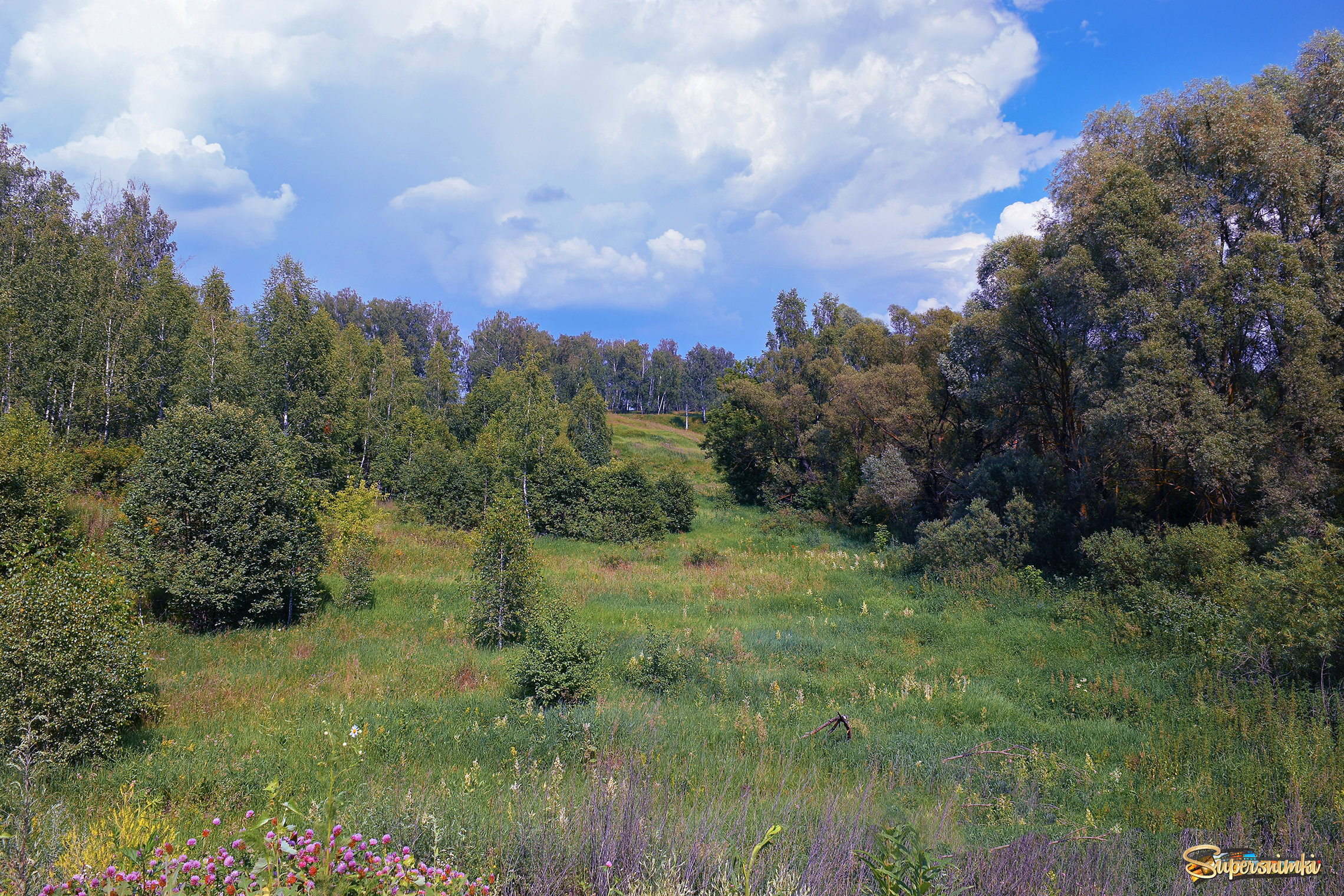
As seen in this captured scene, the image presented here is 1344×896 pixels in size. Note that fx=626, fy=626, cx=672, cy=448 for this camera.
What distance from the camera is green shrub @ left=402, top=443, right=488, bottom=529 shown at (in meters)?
27.9

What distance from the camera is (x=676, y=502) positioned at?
103 feet

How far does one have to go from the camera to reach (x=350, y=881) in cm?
284

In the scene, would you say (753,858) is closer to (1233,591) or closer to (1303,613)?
(1303,613)

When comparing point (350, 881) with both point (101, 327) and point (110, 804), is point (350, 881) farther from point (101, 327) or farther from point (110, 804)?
point (101, 327)

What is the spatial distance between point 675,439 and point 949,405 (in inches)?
2082

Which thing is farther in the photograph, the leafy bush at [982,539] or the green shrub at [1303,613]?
the leafy bush at [982,539]

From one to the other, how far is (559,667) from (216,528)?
870cm

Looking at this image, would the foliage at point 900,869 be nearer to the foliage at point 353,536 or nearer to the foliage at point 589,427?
the foliage at point 353,536

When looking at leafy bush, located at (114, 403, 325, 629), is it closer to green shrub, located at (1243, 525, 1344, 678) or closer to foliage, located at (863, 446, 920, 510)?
green shrub, located at (1243, 525, 1344, 678)

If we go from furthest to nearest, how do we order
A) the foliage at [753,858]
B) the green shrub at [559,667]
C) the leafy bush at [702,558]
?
the leafy bush at [702,558] → the green shrub at [559,667] → the foliage at [753,858]

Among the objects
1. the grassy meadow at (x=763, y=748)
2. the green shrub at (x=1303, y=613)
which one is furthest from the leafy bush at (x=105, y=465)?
the green shrub at (x=1303, y=613)

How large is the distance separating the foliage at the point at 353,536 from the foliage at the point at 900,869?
14235mm

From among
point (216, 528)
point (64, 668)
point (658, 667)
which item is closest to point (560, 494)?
point (216, 528)

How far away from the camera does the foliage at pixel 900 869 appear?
2.81m
